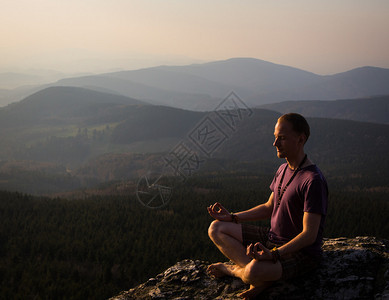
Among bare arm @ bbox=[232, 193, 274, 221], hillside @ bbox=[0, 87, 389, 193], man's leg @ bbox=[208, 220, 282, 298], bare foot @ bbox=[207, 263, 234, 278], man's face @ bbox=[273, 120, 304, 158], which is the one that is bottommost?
hillside @ bbox=[0, 87, 389, 193]

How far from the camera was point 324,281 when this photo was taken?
5.84 meters

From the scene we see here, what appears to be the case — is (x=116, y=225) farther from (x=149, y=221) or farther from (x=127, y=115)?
(x=127, y=115)

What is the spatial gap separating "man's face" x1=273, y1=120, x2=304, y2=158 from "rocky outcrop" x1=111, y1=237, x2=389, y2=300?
220 cm

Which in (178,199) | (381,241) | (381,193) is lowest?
(381,193)

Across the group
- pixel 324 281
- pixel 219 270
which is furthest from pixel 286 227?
pixel 219 270

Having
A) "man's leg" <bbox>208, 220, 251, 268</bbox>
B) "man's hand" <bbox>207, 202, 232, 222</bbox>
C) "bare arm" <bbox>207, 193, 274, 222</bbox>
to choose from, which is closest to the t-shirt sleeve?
"bare arm" <bbox>207, 193, 274, 222</bbox>

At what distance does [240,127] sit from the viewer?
168m

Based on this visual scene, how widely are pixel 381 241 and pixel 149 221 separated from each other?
2421cm

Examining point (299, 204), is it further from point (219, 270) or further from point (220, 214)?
point (219, 270)

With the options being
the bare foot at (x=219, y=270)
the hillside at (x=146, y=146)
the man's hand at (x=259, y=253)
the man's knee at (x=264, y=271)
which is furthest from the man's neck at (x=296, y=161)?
the hillside at (x=146, y=146)

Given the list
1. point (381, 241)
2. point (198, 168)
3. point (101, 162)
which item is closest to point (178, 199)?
point (381, 241)

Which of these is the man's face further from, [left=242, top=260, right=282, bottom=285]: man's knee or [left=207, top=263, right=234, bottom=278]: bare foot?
[left=207, top=263, right=234, bottom=278]: bare foot

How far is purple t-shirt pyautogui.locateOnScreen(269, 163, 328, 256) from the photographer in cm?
532

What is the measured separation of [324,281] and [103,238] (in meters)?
21.4
